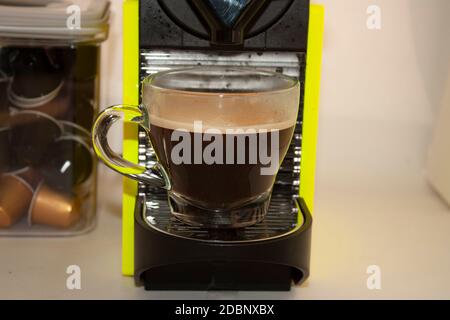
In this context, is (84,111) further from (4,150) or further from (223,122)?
(223,122)

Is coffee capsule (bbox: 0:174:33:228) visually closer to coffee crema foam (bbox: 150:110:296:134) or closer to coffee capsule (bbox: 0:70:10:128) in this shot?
coffee capsule (bbox: 0:70:10:128)

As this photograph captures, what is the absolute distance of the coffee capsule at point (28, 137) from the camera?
2.33 feet

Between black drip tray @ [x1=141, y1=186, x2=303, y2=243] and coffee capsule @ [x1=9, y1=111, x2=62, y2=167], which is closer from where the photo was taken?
black drip tray @ [x1=141, y1=186, x2=303, y2=243]

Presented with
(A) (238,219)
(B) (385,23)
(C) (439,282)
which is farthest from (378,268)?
(B) (385,23)

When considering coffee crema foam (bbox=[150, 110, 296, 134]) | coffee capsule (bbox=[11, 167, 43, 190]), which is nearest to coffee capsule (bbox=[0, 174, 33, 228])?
coffee capsule (bbox=[11, 167, 43, 190])

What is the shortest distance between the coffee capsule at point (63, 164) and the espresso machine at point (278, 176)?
128 mm

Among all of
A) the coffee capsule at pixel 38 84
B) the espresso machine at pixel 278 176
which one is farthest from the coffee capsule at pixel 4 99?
the espresso machine at pixel 278 176

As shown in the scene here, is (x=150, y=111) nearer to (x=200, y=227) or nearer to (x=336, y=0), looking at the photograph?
(x=200, y=227)

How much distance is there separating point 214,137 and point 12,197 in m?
0.29

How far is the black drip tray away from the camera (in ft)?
1.79

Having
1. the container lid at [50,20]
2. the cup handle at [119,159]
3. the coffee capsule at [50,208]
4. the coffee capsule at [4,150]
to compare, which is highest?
the container lid at [50,20]

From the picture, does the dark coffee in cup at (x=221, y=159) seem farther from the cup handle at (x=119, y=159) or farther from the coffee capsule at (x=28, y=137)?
the coffee capsule at (x=28, y=137)

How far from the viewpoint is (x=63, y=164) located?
71 cm

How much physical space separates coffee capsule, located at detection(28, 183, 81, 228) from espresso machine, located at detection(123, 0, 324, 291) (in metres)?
0.12
